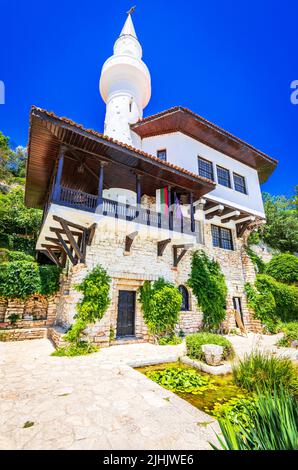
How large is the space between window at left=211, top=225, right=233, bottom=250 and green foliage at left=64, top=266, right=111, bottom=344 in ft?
24.2

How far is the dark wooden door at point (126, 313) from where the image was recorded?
9.23 m

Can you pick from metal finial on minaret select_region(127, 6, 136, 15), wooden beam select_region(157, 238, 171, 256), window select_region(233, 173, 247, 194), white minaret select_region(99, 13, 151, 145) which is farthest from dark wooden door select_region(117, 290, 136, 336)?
metal finial on minaret select_region(127, 6, 136, 15)

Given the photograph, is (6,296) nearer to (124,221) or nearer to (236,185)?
(124,221)

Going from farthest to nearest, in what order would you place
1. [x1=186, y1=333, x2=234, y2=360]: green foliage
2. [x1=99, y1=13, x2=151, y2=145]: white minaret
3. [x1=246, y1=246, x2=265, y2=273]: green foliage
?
[x1=246, y1=246, x2=265, y2=273]: green foliage < [x1=99, y1=13, x2=151, y2=145]: white minaret < [x1=186, y1=333, x2=234, y2=360]: green foliage

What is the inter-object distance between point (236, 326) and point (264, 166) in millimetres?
10724

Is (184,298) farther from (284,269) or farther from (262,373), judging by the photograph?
(284,269)

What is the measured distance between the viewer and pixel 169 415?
9.76 ft

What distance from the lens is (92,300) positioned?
802 centimetres

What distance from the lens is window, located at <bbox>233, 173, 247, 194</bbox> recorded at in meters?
13.5

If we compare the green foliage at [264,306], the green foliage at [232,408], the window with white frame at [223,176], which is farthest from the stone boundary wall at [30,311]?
the window with white frame at [223,176]

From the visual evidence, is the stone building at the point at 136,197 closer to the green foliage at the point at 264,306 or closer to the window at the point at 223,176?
the window at the point at 223,176

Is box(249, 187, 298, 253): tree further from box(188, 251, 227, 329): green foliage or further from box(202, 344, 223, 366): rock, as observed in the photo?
box(202, 344, 223, 366): rock

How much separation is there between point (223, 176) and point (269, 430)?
1278cm

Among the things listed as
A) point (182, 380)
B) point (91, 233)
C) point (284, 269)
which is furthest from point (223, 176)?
point (182, 380)
